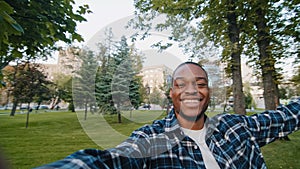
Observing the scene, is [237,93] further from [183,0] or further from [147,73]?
[147,73]

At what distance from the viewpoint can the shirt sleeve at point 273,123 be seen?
165 cm

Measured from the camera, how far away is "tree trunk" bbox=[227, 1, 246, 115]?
5.80 m

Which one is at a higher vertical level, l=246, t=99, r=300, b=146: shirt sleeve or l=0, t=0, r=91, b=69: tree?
l=0, t=0, r=91, b=69: tree

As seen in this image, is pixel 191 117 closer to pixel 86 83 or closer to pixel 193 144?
pixel 193 144

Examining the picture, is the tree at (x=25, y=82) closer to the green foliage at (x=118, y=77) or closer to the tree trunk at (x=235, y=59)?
the tree trunk at (x=235, y=59)

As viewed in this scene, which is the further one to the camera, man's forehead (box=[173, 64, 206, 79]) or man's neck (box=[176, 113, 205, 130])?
man's neck (box=[176, 113, 205, 130])

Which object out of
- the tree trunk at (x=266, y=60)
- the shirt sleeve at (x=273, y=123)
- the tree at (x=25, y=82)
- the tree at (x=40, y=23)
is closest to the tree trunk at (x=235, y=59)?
the tree trunk at (x=266, y=60)

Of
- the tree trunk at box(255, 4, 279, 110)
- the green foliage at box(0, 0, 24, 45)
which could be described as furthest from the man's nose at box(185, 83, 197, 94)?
the tree trunk at box(255, 4, 279, 110)

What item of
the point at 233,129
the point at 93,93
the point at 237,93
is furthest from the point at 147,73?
the point at 237,93

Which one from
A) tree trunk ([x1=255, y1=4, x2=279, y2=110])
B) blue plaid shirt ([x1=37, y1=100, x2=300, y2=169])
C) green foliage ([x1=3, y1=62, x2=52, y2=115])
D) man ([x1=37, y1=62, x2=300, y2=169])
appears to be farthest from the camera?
green foliage ([x1=3, y1=62, x2=52, y2=115])

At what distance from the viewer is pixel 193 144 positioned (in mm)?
1422

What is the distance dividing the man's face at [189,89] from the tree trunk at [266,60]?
6.37m

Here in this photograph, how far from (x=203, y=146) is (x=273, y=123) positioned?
0.66 metres

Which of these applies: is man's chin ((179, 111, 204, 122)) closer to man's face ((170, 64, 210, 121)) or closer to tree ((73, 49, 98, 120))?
man's face ((170, 64, 210, 121))
